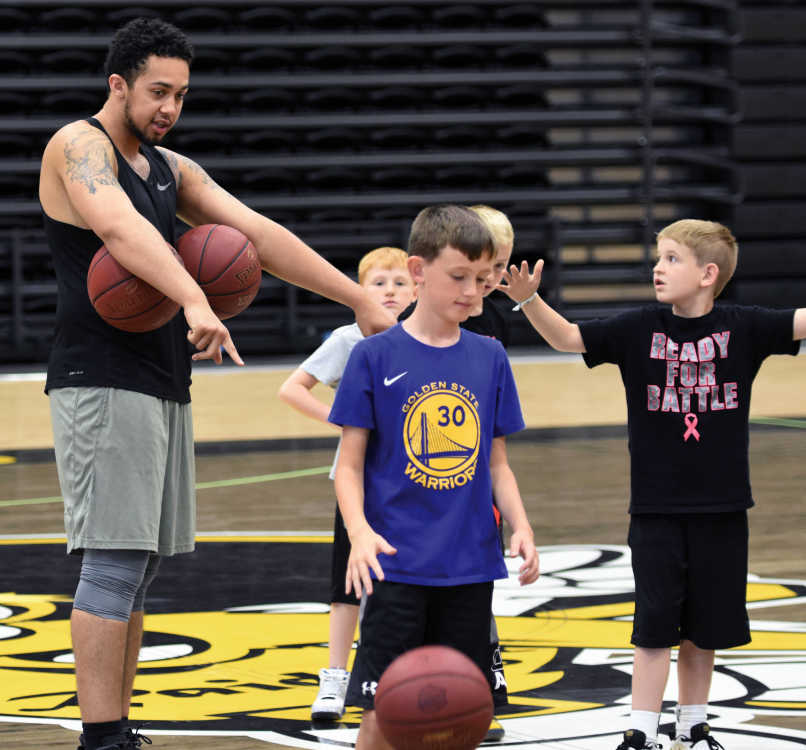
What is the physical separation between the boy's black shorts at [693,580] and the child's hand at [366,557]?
83 centimetres

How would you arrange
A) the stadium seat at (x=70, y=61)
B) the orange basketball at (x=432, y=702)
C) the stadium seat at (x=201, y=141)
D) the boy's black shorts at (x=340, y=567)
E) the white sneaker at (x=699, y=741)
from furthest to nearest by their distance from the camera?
the stadium seat at (x=201, y=141) → the stadium seat at (x=70, y=61) → the boy's black shorts at (x=340, y=567) → the white sneaker at (x=699, y=741) → the orange basketball at (x=432, y=702)

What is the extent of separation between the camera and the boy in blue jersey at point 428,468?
9.56 ft

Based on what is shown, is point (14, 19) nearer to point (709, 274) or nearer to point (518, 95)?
point (518, 95)

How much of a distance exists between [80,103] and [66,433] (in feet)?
43.1

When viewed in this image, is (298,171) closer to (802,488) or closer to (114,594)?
(802,488)

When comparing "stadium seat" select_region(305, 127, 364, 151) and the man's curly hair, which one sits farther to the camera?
"stadium seat" select_region(305, 127, 364, 151)

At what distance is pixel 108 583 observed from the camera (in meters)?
3.29

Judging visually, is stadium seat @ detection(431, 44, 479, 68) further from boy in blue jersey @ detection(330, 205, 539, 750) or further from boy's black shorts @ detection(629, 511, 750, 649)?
boy in blue jersey @ detection(330, 205, 539, 750)

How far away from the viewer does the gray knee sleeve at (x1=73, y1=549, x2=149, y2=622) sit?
129 inches

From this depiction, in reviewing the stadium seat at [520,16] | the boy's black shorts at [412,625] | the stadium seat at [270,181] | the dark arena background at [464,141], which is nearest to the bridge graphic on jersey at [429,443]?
the boy's black shorts at [412,625]

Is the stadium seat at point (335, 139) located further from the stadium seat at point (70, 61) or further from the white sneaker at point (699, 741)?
the white sneaker at point (699, 741)

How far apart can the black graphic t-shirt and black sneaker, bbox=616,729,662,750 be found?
48 centimetres

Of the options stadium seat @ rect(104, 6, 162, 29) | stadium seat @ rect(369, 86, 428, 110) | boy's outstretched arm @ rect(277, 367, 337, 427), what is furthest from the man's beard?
stadium seat @ rect(369, 86, 428, 110)

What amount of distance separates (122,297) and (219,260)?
35cm
